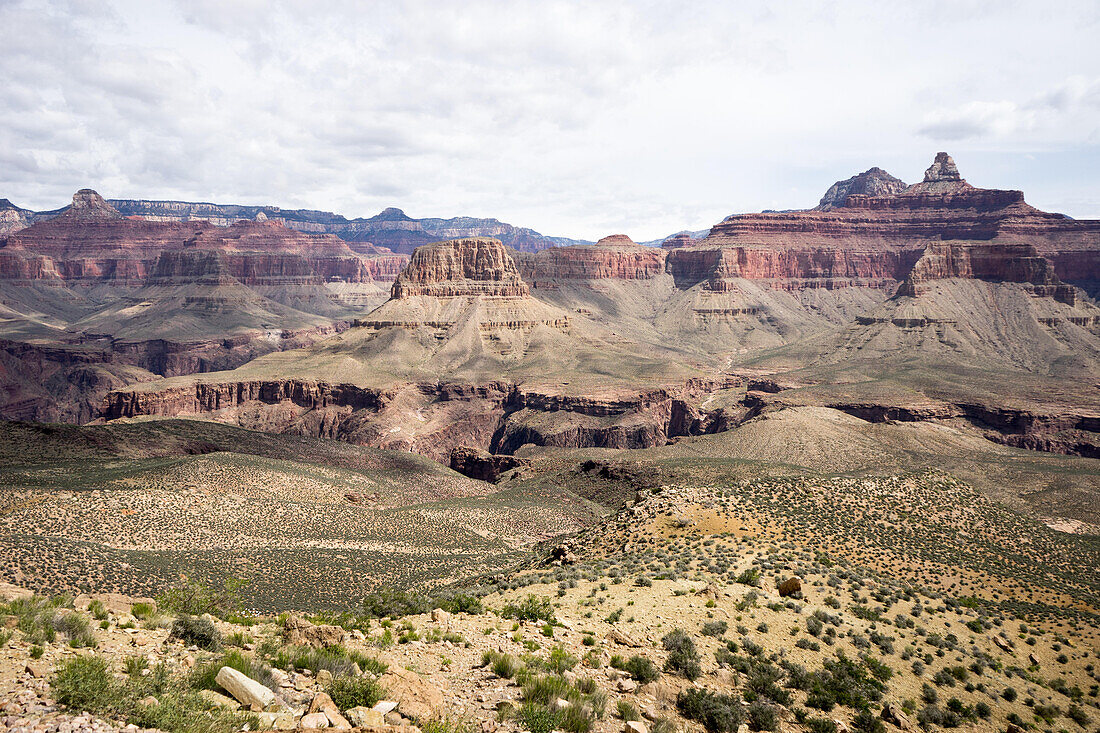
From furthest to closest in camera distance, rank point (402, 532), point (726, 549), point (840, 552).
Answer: point (402, 532)
point (840, 552)
point (726, 549)

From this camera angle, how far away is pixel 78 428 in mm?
70250

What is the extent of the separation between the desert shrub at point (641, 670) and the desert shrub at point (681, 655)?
1.11 metres

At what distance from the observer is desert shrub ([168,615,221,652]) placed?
632 inches

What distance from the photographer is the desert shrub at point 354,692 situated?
521 inches

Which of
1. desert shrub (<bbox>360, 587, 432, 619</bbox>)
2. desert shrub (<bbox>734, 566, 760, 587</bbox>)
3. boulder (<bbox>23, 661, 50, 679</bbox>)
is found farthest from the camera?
desert shrub (<bbox>734, 566, 760, 587</bbox>)

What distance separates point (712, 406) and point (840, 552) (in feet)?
353

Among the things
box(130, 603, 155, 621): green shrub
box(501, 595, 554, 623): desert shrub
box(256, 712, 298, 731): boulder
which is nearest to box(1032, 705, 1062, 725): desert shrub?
box(501, 595, 554, 623): desert shrub

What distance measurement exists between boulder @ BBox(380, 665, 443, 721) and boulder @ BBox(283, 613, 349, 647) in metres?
2.84

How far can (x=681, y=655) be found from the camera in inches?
770

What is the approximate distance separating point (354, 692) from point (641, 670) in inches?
314

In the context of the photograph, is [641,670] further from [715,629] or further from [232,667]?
[232,667]

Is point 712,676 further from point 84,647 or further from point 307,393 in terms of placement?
point 307,393

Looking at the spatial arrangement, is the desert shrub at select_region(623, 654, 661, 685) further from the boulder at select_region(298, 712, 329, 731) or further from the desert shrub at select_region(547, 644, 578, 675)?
the boulder at select_region(298, 712, 329, 731)

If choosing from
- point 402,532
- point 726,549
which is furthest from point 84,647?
point 402,532
